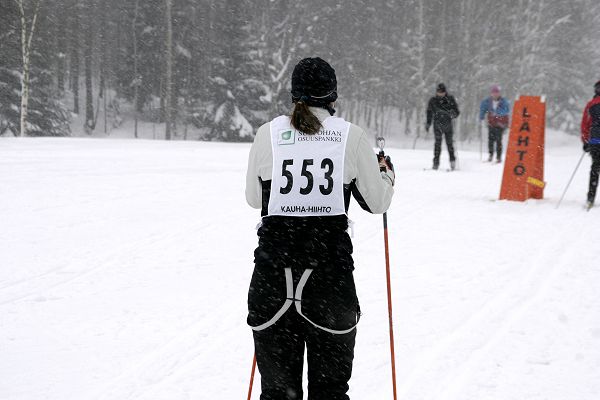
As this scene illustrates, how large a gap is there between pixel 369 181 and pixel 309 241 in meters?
0.39

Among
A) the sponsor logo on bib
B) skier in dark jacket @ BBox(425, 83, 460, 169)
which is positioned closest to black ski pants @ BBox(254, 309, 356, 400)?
the sponsor logo on bib

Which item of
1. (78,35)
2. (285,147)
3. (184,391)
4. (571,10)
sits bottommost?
(184,391)

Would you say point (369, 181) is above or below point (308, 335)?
above

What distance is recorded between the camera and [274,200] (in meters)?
2.52

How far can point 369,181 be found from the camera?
100 inches

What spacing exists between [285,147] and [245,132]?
108ft

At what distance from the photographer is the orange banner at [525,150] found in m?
10.4

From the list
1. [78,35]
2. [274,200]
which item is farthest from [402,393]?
[78,35]

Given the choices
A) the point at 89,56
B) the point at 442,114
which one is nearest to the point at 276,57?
the point at 89,56

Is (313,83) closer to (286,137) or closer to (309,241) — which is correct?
(286,137)

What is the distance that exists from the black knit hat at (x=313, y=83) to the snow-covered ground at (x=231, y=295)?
2.21 m

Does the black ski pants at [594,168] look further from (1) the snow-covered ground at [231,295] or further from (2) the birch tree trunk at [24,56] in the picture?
(2) the birch tree trunk at [24,56]

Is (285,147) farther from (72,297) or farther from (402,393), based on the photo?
(72,297)

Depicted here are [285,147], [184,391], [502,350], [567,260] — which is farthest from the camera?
[567,260]
